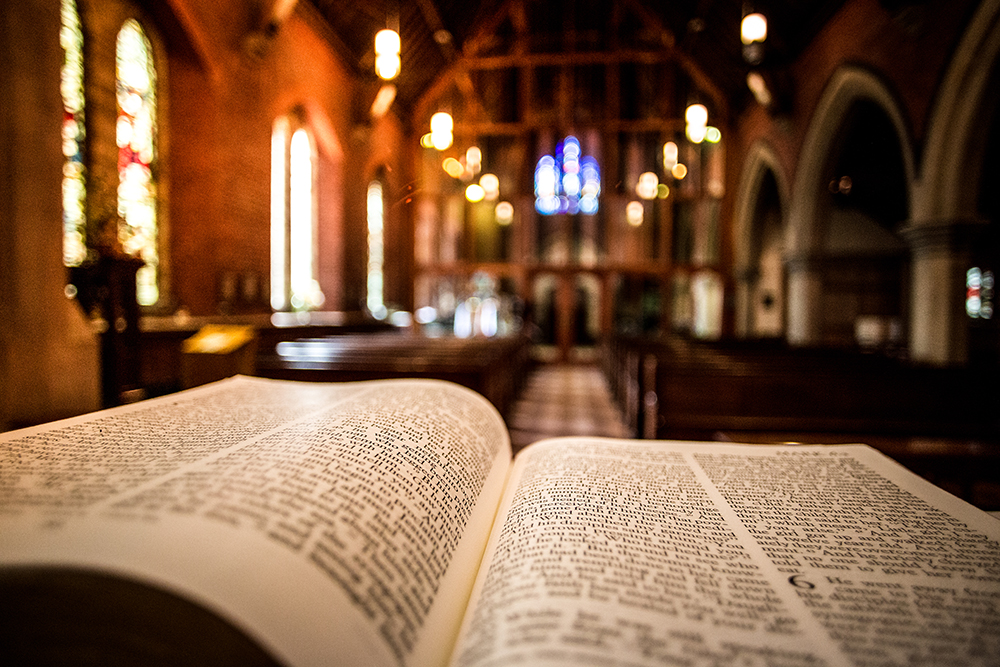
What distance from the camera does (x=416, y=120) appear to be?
1141cm

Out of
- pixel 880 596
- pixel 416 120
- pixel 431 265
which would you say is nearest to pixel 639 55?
pixel 416 120

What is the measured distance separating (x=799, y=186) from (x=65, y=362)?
8.52m

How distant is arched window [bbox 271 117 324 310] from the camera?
7402 millimetres

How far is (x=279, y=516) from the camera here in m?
0.52

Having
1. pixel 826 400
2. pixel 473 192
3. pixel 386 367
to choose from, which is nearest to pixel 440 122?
pixel 386 367

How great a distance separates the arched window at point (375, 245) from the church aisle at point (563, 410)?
11.6 ft

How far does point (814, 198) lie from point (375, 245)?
757 cm

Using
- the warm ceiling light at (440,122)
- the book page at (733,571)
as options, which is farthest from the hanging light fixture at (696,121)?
the book page at (733,571)

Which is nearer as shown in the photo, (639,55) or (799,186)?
(799,186)

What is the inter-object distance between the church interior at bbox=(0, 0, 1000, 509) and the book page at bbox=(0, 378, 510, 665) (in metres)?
0.74

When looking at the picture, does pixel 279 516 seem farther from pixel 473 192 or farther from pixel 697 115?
pixel 473 192

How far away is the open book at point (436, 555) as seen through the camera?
44 centimetres

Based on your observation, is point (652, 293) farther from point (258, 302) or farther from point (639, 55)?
point (258, 302)

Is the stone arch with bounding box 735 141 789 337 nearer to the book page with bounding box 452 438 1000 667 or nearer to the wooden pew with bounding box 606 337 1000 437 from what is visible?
the wooden pew with bounding box 606 337 1000 437
